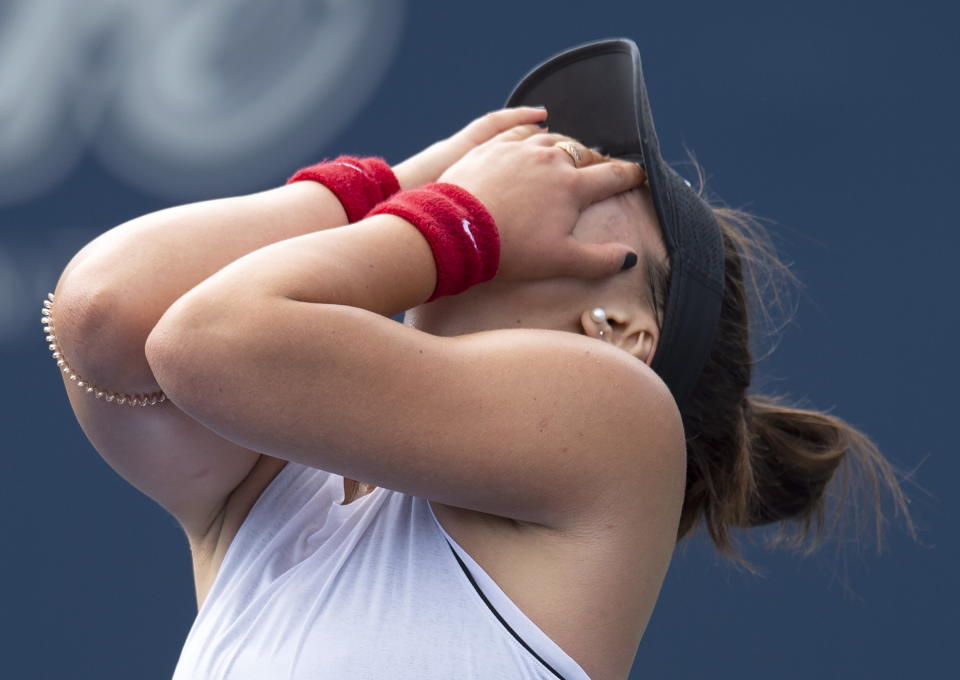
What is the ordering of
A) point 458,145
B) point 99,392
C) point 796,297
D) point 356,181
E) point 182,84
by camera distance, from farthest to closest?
point 182,84 → point 796,297 → point 458,145 → point 356,181 → point 99,392

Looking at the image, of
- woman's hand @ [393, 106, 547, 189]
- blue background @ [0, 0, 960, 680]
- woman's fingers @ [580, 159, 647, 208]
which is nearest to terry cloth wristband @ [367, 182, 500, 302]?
woman's fingers @ [580, 159, 647, 208]

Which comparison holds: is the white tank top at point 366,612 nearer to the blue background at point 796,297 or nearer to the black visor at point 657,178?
the black visor at point 657,178

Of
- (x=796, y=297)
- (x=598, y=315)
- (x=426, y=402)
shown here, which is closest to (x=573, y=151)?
(x=598, y=315)

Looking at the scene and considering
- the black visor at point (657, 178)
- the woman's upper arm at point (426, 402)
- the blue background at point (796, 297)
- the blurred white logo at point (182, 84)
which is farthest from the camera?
the blurred white logo at point (182, 84)

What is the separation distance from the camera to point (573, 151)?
43.0 inches

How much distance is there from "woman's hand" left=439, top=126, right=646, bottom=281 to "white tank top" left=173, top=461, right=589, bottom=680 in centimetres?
25

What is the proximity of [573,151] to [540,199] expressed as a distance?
92 millimetres

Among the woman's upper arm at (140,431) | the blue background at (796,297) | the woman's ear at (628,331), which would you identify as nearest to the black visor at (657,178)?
the woman's ear at (628,331)

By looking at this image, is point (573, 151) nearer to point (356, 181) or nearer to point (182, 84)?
point (356, 181)

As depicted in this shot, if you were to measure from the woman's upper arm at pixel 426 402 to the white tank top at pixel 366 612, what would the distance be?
84 millimetres

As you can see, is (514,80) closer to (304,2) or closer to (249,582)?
(304,2)

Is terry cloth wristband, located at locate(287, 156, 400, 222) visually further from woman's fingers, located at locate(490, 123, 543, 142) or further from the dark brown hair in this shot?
the dark brown hair

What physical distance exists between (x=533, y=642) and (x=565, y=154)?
456 millimetres

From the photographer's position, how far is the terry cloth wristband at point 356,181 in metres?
1.13
